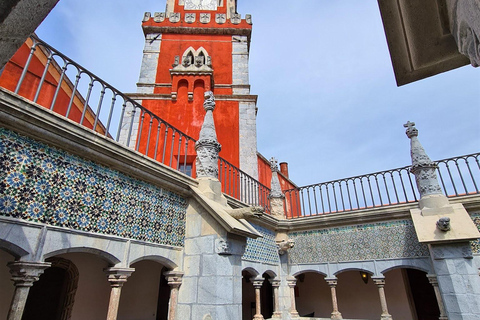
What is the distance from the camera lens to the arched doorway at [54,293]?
4.60 m

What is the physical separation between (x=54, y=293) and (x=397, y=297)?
9.12 m

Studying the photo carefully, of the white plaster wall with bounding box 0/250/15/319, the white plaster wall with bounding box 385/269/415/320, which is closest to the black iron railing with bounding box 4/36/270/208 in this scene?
the white plaster wall with bounding box 0/250/15/319

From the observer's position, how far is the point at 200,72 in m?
9.47

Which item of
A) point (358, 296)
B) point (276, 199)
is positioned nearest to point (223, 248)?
point (276, 199)

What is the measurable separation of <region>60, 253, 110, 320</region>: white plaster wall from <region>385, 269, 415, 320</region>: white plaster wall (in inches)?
320

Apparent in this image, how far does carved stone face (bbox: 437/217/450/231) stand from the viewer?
16.4 ft

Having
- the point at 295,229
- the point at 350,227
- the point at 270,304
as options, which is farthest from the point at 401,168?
the point at 270,304

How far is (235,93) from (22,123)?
7.82m

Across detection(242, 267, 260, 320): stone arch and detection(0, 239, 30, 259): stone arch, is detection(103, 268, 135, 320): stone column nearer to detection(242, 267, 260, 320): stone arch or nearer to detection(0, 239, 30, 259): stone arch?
detection(0, 239, 30, 259): stone arch

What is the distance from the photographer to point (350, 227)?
6.86 metres

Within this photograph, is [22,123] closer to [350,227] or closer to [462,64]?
[462,64]

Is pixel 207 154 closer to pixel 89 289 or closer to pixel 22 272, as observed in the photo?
pixel 22 272

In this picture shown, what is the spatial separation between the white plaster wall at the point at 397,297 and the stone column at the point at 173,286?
Result: 7820 millimetres

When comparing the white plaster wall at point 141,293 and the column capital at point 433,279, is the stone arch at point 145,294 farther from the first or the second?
the column capital at point 433,279
